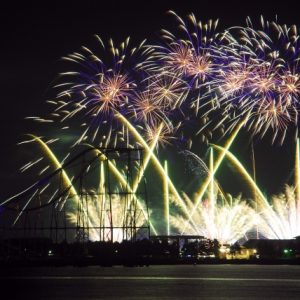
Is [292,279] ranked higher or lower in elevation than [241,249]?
lower

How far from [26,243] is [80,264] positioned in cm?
2905

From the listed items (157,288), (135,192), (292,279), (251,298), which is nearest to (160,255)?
(135,192)

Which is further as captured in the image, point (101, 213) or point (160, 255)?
point (160, 255)

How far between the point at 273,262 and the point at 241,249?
26271mm

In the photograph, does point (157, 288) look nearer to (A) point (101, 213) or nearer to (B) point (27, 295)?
(B) point (27, 295)

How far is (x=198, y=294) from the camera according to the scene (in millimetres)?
47750

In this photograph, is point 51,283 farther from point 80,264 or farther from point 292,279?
point 80,264

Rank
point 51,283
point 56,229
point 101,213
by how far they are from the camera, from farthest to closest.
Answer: point 56,229 < point 101,213 < point 51,283

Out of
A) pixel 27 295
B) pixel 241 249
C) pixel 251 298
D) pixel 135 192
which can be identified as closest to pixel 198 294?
pixel 251 298

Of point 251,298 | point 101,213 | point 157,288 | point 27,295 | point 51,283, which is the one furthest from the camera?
point 101,213

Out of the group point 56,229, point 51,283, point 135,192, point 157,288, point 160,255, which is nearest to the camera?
point 157,288

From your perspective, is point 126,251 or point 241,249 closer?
point 126,251

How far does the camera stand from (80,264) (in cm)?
10138

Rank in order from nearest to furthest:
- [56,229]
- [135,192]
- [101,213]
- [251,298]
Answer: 1. [251,298]
2. [135,192]
3. [101,213]
4. [56,229]
